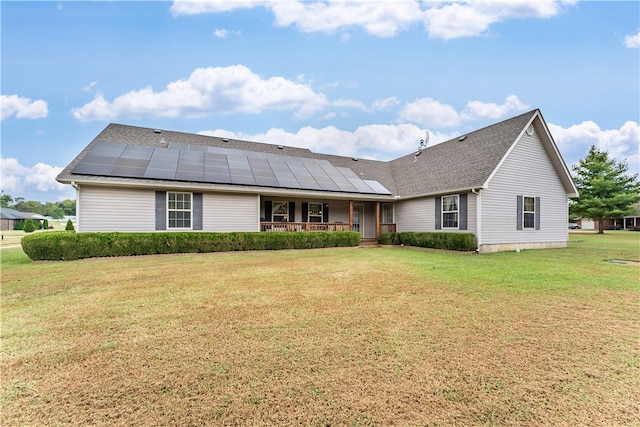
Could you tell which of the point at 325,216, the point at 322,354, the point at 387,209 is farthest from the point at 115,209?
the point at 387,209

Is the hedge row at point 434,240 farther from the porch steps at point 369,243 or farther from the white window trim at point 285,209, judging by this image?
the white window trim at point 285,209

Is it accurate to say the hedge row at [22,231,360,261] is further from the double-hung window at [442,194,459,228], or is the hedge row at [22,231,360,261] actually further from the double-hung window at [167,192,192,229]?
the double-hung window at [442,194,459,228]

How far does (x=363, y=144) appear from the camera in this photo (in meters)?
34.0

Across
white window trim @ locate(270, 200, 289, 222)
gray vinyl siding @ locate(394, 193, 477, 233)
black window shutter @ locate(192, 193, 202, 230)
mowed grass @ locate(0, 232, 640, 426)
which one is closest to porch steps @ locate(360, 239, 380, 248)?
gray vinyl siding @ locate(394, 193, 477, 233)

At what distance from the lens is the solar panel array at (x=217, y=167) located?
39.1 feet

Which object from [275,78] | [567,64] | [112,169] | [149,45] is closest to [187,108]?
[275,78]

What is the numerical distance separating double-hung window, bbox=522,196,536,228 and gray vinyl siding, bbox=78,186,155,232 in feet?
54.6

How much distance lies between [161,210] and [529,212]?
1673 centimetres

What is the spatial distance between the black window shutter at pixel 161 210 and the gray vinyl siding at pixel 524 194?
13.5 m

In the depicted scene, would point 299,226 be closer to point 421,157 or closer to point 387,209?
point 387,209

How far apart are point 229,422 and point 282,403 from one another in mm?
385

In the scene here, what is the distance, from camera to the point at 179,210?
12.4 meters

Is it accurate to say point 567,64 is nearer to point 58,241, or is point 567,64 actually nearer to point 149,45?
point 149,45

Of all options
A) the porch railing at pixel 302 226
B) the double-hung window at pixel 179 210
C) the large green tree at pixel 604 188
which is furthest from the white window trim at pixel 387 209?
the large green tree at pixel 604 188
